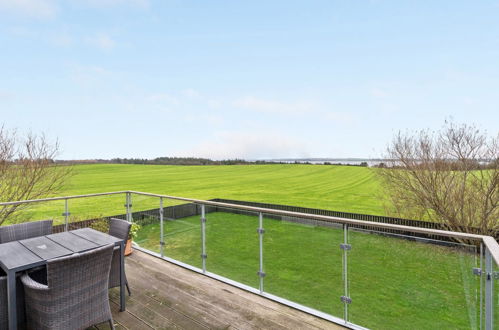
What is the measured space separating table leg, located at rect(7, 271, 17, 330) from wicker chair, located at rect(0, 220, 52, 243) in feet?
4.81

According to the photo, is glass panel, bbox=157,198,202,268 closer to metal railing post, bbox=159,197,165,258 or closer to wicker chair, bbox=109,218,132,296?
metal railing post, bbox=159,197,165,258

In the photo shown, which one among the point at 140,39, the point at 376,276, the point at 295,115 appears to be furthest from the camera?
the point at 295,115

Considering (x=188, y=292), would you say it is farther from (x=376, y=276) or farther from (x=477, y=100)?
(x=477, y=100)

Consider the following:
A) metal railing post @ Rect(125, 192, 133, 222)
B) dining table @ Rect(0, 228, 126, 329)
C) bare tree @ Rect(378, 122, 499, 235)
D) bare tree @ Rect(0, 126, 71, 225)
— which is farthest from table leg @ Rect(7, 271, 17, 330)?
bare tree @ Rect(378, 122, 499, 235)

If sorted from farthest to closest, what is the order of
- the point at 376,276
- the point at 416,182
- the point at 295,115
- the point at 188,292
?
1. the point at 295,115
2. the point at 416,182
3. the point at 188,292
4. the point at 376,276

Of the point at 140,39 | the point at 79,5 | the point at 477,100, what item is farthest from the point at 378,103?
the point at 79,5

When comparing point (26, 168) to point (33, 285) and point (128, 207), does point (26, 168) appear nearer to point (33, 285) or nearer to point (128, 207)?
point (128, 207)

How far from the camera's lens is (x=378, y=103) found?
51.5ft

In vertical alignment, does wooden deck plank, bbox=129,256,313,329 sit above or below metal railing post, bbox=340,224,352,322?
below

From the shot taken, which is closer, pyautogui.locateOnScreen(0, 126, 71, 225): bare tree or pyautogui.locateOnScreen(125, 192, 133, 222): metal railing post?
pyautogui.locateOnScreen(125, 192, 133, 222): metal railing post

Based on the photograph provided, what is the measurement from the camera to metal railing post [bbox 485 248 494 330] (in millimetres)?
1979

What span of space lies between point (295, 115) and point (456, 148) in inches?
670

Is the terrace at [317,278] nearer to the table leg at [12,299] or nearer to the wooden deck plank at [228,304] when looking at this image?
the wooden deck plank at [228,304]

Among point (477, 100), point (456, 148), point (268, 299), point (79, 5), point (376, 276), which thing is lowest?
point (268, 299)
